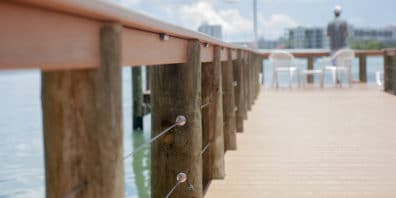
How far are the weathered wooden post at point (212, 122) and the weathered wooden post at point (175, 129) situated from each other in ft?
2.34

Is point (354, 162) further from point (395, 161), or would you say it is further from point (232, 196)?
point (232, 196)

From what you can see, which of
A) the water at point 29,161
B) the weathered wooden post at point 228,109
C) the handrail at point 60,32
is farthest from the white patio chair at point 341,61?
the handrail at point 60,32

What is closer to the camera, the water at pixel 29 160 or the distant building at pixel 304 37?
the water at pixel 29 160

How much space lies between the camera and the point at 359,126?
563cm

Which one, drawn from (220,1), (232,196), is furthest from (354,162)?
(220,1)

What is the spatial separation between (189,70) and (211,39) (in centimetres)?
62

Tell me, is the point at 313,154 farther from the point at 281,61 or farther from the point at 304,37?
the point at 304,37

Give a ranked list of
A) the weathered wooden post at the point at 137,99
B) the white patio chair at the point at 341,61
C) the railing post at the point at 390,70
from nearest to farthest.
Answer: the weathered wooden post at the point at 137,99, the railing post at the point at 390,70, the white patio chair at the point at 341,61

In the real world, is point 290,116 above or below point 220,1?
below

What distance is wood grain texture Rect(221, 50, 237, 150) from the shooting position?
4.15 metres

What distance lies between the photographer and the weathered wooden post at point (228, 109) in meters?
4.15

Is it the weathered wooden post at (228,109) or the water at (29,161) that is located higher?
the weathered wooden post at (228,109)

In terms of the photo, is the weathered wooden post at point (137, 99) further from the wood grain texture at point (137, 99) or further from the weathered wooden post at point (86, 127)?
the weathered wooden post at point (86, 127)

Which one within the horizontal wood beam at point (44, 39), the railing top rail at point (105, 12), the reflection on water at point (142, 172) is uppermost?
the railing top rail at point (105, 12)
